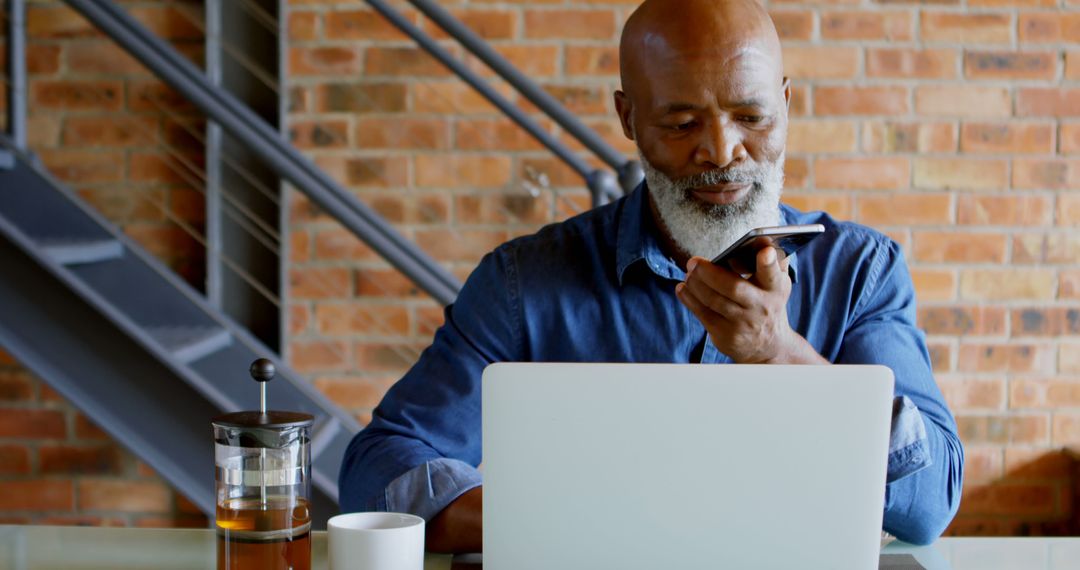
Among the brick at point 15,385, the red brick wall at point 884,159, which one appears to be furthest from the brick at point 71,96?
the brick at point 15,385

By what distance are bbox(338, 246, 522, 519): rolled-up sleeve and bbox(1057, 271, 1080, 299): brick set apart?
151 centimetres

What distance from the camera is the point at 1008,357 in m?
2.37

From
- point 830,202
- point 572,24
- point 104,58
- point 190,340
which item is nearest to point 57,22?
point 104,58

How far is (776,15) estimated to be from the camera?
2.35m

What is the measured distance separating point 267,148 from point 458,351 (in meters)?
0.78

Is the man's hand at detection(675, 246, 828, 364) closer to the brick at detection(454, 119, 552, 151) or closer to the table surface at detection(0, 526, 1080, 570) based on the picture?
the table surface at detection(0, 526, 1080, 570)

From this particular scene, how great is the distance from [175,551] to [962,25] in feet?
6.55

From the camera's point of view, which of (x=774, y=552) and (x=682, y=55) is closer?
(x=774, y=552)

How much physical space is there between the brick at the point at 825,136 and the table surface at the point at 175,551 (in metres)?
1.35

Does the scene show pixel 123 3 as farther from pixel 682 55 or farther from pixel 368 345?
pixel 682 55

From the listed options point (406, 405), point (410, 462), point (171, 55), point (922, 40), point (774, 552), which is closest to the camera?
point (774, 552)

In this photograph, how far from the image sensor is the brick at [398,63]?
2373 millimetres

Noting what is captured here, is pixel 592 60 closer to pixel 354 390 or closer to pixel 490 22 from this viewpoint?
pixel 490 22

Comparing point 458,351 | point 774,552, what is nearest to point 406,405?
point 458,351
